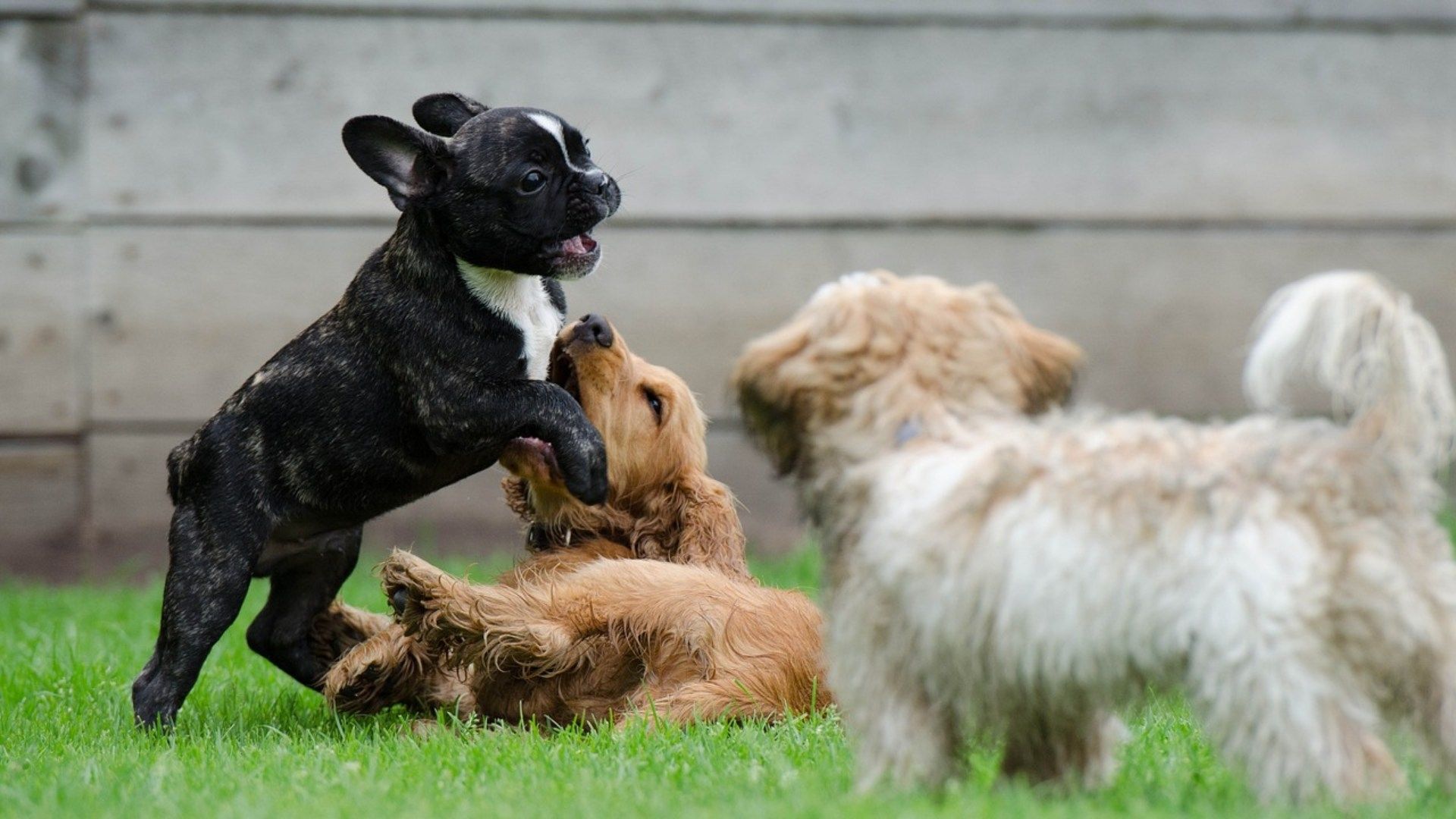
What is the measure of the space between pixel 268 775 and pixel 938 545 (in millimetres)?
1756

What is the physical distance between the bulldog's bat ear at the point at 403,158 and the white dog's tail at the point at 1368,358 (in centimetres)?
258

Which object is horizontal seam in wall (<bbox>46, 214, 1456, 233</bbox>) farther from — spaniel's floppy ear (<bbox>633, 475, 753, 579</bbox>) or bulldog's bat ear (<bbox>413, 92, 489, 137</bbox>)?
spaniel's floppy ear (<bbox>633, 475, 753, 579</bbox>)

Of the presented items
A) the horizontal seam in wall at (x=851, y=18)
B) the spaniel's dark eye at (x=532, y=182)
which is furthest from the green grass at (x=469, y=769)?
the horizontal seam in wall at (x=851, y=18)

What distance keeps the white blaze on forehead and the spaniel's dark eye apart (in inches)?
4.1

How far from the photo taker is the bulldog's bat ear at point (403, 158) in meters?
4.60

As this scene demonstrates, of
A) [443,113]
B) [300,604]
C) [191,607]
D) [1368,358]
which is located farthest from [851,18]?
Answer: [1368,358]

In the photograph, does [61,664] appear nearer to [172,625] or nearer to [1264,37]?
[172,625]

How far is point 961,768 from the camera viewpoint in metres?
3.17

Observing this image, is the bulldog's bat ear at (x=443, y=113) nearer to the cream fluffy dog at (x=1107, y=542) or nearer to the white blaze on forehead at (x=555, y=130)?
the white blaze on forehead at (x=555, y=130)

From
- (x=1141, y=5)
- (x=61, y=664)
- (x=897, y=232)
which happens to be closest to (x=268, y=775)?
(x=61, y=664)

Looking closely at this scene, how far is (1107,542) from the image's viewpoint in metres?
2.77

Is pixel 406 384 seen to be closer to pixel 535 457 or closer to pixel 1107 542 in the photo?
pixel 535 457

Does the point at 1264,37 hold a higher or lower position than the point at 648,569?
higher

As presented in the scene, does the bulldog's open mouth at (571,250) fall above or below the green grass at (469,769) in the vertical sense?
above
